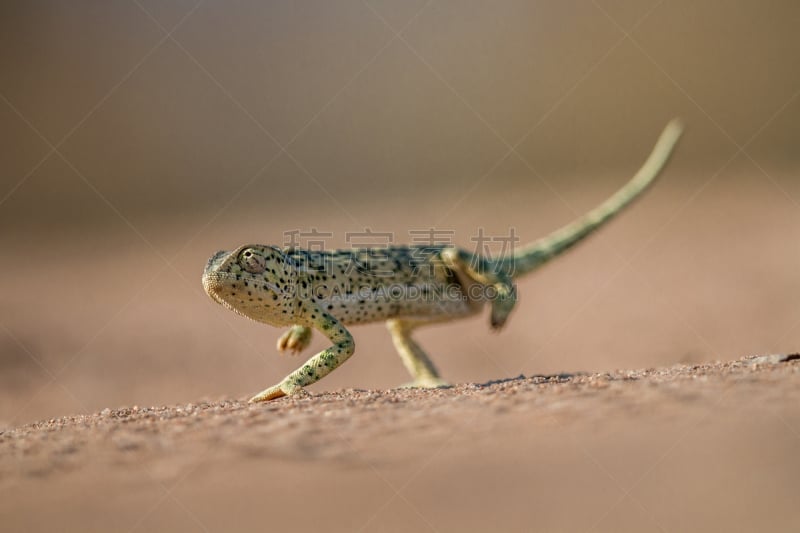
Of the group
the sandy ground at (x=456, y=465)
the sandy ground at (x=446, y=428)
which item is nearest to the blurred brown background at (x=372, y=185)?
the sandy ground at (x=446, y=428)

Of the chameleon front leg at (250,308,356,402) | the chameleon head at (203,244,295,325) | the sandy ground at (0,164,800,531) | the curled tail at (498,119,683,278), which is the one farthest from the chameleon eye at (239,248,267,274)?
the curled tail at (498,119,683,278)

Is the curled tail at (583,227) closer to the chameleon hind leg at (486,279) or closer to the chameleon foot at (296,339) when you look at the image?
the chameleon hind leg at (486,279)

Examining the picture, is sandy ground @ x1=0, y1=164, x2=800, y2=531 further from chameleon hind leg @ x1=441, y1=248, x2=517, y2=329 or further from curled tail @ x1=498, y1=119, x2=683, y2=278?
curled tail @ x1=498, y1=119, x2=683, y2=278

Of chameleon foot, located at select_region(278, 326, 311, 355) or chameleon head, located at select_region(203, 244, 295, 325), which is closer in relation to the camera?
chameleon head, located at select_region(203, 244, 295, 325)

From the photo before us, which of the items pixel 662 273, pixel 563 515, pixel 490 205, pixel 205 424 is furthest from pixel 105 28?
pixel 563 515

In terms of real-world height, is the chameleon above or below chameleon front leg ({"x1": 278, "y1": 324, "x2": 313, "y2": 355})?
above

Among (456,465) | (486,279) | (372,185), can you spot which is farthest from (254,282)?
(372,185)

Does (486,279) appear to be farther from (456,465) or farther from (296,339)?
(456,465)
